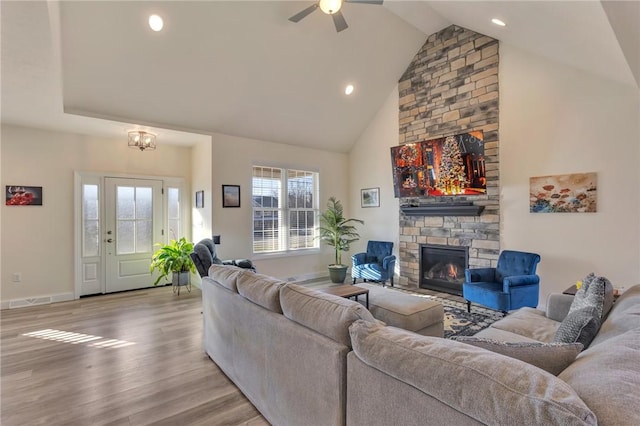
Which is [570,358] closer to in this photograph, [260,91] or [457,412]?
[457,412]

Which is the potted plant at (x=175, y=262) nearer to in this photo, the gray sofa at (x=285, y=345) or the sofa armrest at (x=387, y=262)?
the gray sofa at (x=285, y=345)

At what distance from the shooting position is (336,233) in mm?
6340

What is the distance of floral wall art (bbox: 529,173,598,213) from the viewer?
3842 mm

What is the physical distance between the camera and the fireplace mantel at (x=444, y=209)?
15.9 ft

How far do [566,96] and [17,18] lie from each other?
560 cm

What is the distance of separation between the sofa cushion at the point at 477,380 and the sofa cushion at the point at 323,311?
0.60 feet

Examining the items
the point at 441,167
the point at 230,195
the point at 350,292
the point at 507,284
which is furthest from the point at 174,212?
the point at 507,284

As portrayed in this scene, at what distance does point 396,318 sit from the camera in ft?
9.33

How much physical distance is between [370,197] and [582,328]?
200 inches

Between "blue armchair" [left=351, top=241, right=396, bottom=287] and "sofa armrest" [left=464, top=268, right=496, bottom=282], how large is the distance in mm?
1439

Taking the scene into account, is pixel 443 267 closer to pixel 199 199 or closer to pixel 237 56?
pixel 199 199

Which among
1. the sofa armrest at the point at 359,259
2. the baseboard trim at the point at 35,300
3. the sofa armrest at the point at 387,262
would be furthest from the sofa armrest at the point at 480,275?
the baseboard trim at the point at 35,300

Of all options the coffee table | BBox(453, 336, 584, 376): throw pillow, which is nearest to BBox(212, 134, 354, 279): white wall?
the coffee table

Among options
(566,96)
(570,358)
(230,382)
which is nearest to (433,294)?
(566,96)
